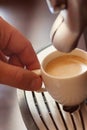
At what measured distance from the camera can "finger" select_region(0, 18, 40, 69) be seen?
0.39 m

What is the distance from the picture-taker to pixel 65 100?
334 mm

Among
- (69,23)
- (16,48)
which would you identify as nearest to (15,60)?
(16,48)

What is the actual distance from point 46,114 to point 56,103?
0.02 meters

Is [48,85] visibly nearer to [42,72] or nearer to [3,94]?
[42,72]

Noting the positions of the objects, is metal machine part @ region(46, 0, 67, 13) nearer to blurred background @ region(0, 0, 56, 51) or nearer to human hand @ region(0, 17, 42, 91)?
human hand @ region(0, 17, 42, 91)

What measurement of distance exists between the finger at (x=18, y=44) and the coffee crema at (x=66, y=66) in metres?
0.03

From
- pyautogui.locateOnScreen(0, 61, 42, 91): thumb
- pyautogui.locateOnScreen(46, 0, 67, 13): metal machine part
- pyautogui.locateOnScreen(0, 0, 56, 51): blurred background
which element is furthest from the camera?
pyautogui.locateOnScreen(0, 0, 56, 51): blurred background

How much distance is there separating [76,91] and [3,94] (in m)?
0.15

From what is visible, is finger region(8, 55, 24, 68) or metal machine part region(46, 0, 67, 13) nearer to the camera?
metal machine part region(46, 0, 67, 13)

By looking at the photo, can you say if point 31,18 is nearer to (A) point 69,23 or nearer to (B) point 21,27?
(B) point 21,27

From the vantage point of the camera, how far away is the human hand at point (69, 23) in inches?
8.7

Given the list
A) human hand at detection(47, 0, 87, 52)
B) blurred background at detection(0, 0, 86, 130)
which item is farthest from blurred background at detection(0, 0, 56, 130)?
human hand at detection(47, 0, 87, 52)

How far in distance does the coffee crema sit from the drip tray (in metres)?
0.04

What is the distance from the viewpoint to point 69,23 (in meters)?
0.23
